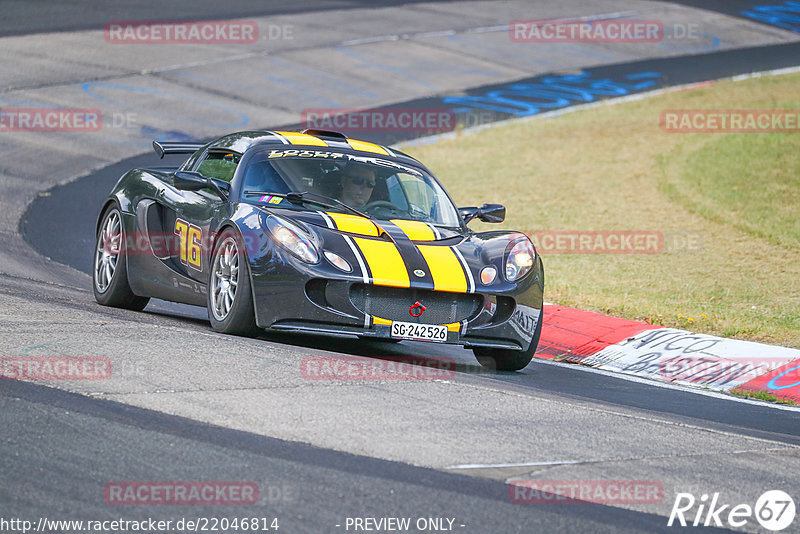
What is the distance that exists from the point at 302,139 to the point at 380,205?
963 millimetres

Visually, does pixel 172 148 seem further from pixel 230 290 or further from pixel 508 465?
pixel 508 465

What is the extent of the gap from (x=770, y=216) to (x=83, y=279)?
885 cm

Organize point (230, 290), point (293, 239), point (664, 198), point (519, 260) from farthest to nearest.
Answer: point (664, 198), point (519, 260), point (230, 290), point (293, 239)

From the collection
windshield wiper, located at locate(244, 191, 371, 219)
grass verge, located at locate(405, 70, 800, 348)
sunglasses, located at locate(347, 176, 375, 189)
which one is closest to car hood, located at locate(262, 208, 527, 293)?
windshield wiper, located at locate(244, 191, 371, 219)

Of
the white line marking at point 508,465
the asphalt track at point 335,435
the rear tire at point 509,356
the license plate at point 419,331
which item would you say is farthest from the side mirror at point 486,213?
the white line marking at point 508,465

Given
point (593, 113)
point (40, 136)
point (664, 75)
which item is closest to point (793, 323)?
point (40, 136)

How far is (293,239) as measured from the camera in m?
7.75

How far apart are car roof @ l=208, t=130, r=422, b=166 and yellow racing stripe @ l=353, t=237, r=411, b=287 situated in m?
1.49

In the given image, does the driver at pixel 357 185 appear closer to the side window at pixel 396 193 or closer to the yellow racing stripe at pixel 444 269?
the side window at pixel 396 193

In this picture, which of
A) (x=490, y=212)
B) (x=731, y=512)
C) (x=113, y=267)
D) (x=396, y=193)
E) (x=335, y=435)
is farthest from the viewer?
(x=113, y=267)

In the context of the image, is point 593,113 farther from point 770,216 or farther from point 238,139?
point 238,139

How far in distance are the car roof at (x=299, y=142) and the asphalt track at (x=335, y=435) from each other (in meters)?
1.63

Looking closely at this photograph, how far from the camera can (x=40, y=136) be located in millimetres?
18703

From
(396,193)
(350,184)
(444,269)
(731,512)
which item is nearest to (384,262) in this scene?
(444,269)
